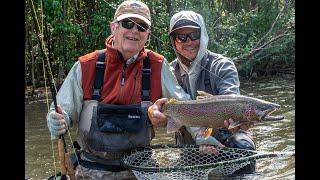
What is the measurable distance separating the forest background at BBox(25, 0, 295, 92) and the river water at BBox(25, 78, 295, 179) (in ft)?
7.63

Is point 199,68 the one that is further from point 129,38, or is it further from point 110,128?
point 110,128

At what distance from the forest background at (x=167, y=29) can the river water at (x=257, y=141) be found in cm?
233

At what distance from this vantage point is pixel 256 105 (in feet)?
13.9

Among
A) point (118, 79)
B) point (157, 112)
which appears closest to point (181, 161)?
point (157, 112)

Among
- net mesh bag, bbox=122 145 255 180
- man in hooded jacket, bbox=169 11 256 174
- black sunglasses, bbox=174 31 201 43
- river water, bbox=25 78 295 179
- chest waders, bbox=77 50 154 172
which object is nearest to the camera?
net mesh bag, bbox=122 145 255 180

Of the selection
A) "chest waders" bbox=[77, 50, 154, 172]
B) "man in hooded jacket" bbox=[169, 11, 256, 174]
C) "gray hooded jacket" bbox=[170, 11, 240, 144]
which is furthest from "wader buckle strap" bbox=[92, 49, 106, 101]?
"gray hooded jacket" bbox=[170, 11, 240, 144]

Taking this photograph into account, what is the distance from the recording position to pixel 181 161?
4.99 m

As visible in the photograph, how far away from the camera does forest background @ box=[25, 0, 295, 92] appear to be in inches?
657

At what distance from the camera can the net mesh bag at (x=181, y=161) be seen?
4.30 meters

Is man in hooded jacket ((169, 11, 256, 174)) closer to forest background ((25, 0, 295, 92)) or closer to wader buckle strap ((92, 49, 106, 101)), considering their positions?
wader buckle strap ((92, 49, 106, 101))

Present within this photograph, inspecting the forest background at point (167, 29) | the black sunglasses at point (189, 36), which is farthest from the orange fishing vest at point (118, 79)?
the forest background at point (167, 29)

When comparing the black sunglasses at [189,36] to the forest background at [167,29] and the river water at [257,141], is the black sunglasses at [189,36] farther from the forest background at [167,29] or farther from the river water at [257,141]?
the forest background at [167,29]

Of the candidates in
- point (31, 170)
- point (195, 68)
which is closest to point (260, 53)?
point (31, 170)

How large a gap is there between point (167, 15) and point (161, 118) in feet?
44.1
